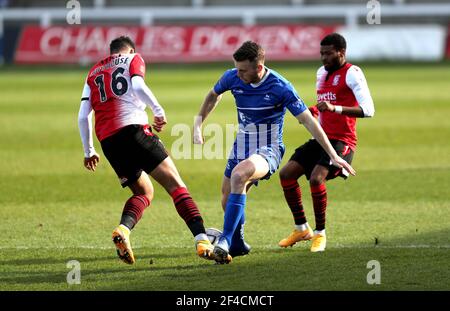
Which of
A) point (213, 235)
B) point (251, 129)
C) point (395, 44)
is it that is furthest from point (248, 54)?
point (395, 44)

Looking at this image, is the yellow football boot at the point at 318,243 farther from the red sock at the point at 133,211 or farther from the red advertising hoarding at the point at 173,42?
the red advertising hoarding at the point at 173,42

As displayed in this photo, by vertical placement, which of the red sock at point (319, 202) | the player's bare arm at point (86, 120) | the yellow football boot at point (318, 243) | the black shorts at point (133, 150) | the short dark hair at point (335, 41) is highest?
the short dark hair at point (335, 41)

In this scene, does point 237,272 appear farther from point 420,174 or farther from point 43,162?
point 43,162

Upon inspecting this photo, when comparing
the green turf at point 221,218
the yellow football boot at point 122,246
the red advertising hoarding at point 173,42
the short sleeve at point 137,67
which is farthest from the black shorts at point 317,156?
the red advertising hoarding at point 173,42

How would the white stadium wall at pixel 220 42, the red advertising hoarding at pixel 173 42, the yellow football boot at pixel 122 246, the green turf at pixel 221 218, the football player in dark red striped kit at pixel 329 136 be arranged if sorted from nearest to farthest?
1. the green turf at pixel 221 218
2. the yellow football boot at pixel 122 246
3. the football player in dark red striped kit at pixel 329 136
4. the white stadium wall at pixel 220 42
5. the red advertising hoarding at pixel 173 42

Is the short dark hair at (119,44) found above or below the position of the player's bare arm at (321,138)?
above

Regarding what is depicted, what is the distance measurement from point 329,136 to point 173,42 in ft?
98.6

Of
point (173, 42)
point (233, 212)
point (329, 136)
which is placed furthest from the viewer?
point (173, 42)

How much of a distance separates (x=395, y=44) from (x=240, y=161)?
1185 inches

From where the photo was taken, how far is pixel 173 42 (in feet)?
128

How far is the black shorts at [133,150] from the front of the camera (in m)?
8.48

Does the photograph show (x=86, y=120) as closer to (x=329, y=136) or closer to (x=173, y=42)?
(x=329, y=136)

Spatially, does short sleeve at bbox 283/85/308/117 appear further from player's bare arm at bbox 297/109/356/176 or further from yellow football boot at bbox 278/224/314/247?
yellow football boot at bbox 278/224/314/247
